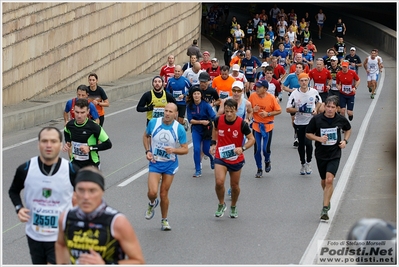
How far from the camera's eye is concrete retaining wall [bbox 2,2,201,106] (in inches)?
894

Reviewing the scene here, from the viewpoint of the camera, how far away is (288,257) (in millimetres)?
9969

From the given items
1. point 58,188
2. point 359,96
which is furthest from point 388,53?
point 58,188

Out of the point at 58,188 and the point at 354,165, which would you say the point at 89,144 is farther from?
the point at 354,165

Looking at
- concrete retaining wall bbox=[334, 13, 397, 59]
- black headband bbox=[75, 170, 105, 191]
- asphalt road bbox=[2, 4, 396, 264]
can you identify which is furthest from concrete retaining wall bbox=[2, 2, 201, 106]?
black headband bbox=[75, 170, 105, 191]

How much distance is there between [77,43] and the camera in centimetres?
2722

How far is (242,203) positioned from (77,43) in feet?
49.8

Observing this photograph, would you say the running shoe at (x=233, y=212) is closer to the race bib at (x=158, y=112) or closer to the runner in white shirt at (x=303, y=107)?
the runner in white shirt at (x=303, y=107)

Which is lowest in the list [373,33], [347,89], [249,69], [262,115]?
[373,33]

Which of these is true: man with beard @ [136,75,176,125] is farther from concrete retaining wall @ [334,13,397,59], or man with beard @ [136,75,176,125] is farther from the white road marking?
concrete retaining wall @ [334,13,397,59]

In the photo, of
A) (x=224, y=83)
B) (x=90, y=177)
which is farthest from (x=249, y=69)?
(x=90, y=177)

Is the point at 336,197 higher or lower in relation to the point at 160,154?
lower

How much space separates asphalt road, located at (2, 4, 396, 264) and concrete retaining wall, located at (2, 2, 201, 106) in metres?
2.93

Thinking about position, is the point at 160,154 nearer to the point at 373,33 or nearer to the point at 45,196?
the point at 45,196

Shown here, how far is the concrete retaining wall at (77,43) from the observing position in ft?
74.5
